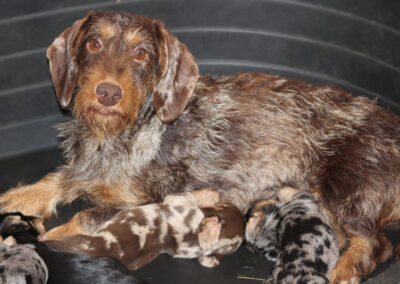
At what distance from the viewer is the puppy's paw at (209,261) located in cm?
446

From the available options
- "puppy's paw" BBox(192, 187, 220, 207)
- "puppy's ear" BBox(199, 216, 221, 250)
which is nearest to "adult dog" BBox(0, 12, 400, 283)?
"puppy's paw" BBox(192, 187, 220, 207)

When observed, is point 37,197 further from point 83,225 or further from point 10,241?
point 10,241

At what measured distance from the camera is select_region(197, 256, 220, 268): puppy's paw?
4.46 meters

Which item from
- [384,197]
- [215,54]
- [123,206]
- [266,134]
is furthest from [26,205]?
[384,197]

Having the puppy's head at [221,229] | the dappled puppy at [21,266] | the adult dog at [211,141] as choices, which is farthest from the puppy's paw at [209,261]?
the dappled puppy at [21,266]

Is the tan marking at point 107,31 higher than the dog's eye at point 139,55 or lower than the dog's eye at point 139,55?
higher

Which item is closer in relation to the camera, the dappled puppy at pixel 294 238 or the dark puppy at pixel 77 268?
the dark puppy at pixel 77 268

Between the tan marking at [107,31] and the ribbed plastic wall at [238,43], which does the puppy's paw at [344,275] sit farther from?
the tan marking at [107,31]

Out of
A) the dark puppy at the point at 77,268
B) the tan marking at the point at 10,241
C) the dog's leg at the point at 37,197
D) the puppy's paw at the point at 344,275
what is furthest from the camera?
the dog's leg at the point at 37,197

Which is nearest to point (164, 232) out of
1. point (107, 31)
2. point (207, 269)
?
point (207, 269)

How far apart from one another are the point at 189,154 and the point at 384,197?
59.4 inches

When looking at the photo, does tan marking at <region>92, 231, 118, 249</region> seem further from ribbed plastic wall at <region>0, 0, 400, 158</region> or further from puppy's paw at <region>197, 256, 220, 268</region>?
ribbed plastic wall at <region>0, 0, 400, 158</region>

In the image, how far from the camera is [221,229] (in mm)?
4168

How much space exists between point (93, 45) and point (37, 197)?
4.88 feet
